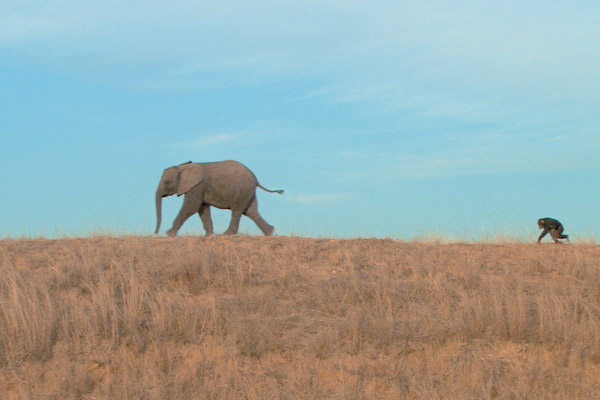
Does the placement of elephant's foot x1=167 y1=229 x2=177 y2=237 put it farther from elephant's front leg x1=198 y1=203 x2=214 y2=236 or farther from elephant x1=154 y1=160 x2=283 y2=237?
elephant's front leg x1=198 y1=203 x2=214 y2=236

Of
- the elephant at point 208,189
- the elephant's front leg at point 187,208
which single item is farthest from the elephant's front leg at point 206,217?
the elephant's front leg at point 187,208

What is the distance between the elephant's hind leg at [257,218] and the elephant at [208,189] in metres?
0.11

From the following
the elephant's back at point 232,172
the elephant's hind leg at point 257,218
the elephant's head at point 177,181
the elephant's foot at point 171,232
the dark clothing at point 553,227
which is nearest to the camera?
the dark clothing at point 553,227

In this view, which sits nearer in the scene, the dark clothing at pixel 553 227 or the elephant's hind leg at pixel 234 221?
the dark clothing at pixel 553 227

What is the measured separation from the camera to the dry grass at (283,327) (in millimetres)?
7688

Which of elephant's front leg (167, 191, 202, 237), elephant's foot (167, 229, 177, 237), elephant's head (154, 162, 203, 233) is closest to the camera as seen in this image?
elephant's foot (167, 229, 177, 237)

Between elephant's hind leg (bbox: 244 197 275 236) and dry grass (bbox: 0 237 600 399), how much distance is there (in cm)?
649

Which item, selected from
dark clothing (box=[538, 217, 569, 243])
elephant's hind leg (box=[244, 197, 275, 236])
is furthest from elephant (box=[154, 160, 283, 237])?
dark clothing (box=[538, 217, 569, 243])

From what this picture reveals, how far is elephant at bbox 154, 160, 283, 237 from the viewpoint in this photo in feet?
53.7

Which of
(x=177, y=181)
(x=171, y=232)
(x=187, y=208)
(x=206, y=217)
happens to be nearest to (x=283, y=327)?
(x=171, y=232)

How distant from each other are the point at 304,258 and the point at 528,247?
4790mm

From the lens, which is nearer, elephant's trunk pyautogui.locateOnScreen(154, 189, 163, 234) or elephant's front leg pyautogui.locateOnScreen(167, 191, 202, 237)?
elephant's front leg pyautogui.locateOnScreen(167, 191, 202, 237)

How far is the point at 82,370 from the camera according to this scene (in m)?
7.73

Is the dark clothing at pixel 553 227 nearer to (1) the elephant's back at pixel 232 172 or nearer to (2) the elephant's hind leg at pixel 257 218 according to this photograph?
(2) the elephant's hind leg at pixel 257 218
